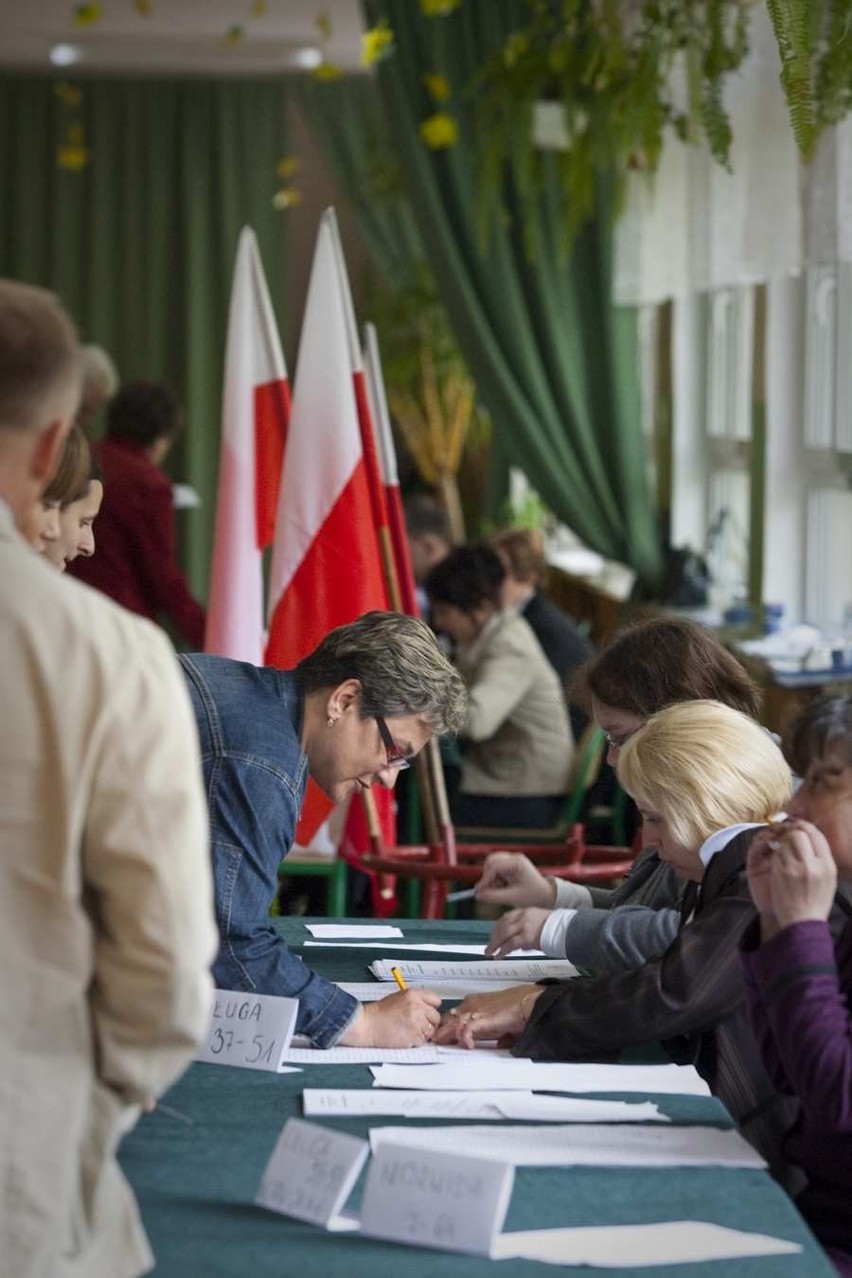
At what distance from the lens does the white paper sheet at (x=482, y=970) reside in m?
2.36

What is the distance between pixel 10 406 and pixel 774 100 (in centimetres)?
374

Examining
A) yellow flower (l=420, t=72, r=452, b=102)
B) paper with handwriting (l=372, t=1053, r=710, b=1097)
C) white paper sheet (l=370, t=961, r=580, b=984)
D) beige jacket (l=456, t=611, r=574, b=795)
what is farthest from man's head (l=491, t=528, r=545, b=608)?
paper with handwriting (l=372, t=1053, r=710, b=1097)

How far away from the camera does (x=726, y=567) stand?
21.2 feet

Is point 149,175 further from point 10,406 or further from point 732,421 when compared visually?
point 10,406

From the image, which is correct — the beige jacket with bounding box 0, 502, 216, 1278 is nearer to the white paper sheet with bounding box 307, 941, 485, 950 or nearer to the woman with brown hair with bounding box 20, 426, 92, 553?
the woman with brown hair with bounding box 20, 426, 92, 553

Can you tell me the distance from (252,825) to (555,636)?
293cm

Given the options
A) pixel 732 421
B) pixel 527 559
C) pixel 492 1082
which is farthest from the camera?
pixel 732 421

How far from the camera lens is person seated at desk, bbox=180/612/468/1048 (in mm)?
2068

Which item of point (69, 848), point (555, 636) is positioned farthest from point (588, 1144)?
A: point (555, 636)

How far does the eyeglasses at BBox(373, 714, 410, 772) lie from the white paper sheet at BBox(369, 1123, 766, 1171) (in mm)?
636

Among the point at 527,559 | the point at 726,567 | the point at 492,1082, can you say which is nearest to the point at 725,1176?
the point at 492,1082

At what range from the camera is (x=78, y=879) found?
1.21 m

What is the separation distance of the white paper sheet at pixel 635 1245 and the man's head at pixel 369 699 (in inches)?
34.1

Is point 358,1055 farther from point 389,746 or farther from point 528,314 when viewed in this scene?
point 528,314
